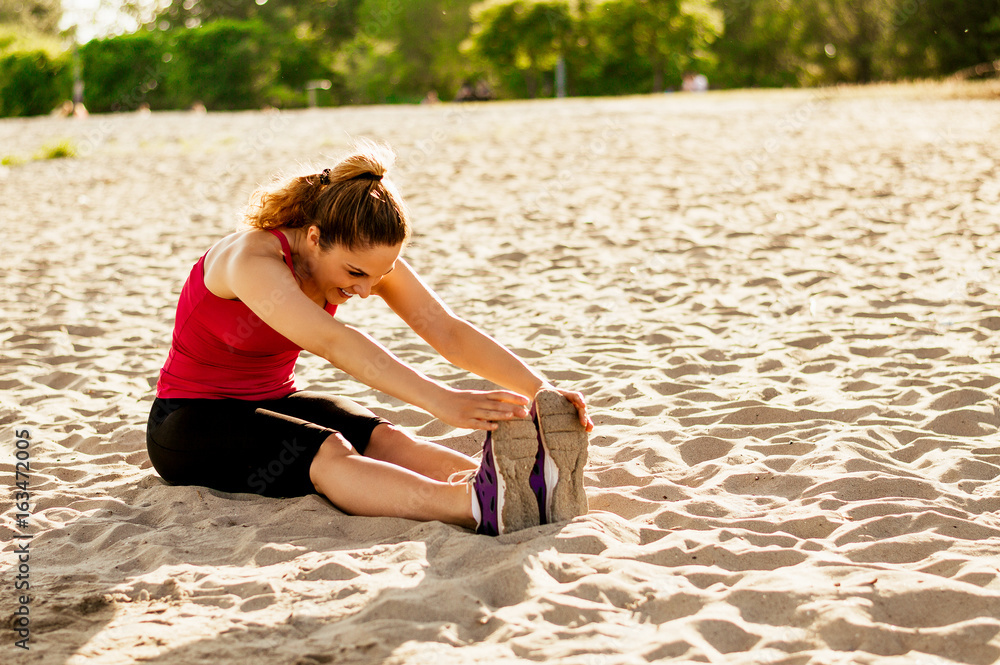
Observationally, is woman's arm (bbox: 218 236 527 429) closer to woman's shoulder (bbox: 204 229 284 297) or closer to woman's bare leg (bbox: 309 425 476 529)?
woman's shoulder (bbox: 204 229 284 297)

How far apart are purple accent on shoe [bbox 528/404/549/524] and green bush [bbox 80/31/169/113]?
37.8 metres

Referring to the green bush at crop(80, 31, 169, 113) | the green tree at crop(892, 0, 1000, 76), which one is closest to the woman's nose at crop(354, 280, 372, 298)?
the green tree at crop(892, 0, 1000, 76)

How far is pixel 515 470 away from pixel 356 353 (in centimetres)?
57

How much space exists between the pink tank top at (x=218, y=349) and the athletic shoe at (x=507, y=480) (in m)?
0.77

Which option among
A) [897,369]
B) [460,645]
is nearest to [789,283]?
[897,369]

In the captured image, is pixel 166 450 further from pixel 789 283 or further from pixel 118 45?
pixel 118 45

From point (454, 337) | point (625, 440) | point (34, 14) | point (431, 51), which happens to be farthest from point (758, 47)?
point (34, 14)

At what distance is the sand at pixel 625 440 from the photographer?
2164mm

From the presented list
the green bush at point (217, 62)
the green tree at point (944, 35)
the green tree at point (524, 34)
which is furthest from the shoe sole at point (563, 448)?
the green bush at point (217, 62)

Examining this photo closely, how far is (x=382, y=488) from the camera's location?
278 cm

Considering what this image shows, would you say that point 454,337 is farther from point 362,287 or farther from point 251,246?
point 251,246

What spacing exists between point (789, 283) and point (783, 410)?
2.19 meters

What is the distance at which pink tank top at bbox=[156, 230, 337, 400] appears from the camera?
2.86m

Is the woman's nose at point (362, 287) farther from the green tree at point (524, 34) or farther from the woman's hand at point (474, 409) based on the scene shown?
the green tree at point (524, 34)
